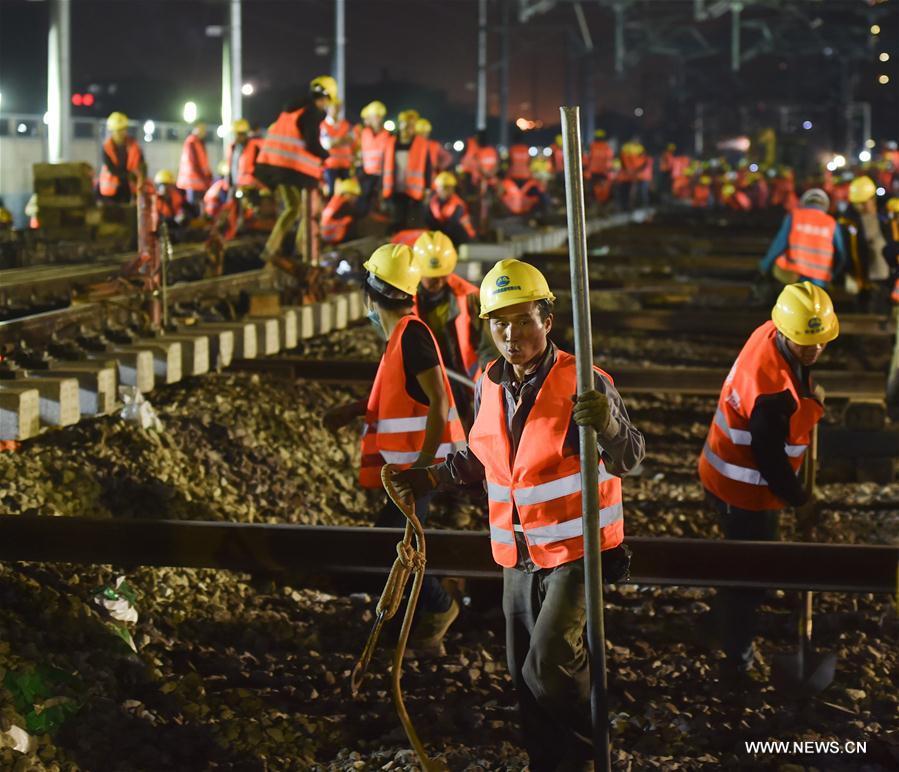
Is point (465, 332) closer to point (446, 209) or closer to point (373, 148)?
point (446, 209)

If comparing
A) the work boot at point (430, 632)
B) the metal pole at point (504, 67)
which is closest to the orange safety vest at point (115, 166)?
the work boot at point (430, 632)

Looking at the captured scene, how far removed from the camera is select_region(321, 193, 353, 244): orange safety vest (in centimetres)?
1798

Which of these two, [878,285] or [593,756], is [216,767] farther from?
[878,285]

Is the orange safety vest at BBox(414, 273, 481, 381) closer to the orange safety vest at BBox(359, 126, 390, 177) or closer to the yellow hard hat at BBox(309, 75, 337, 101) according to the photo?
the yellow hard hat at BBox(309, 75, 337, 101)

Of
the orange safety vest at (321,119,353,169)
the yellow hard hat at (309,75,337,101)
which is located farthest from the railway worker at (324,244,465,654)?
the orange safety vest at (321,119,353,169)

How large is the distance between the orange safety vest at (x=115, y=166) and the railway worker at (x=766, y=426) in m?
13.5

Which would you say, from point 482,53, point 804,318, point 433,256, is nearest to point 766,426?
point 804,318

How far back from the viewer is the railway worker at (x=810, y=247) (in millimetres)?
12578

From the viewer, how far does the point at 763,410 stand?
5.77 meters

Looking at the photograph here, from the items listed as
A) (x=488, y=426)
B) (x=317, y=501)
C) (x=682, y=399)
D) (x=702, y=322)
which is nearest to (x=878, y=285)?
(x=702, y=322)

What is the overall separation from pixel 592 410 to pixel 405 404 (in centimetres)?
210

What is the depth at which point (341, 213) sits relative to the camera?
1883 centimetres

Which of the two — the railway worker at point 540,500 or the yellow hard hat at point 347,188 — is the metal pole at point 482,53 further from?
the railway worker at point 540,500

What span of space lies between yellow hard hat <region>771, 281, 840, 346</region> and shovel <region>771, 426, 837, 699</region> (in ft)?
2.75
